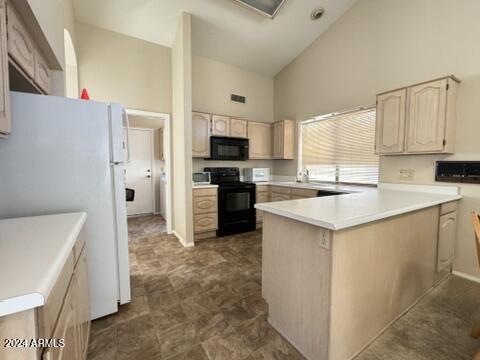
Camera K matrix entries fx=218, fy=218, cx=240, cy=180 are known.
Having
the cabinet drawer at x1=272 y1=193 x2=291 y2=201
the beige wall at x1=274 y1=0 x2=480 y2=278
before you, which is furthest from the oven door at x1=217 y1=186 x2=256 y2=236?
the beige wall at x1=274 y1=0 x2=480 y2=278

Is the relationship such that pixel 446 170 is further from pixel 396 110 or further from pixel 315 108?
pixel 315 108

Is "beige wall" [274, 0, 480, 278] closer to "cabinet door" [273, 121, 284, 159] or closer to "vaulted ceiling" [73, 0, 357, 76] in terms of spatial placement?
"vaulted ceiling" [73, 0, 357, 76]

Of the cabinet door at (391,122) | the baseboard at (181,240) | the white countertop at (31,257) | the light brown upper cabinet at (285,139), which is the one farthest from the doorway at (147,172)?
the cabinet door at (391,122)

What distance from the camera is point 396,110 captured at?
2523mm

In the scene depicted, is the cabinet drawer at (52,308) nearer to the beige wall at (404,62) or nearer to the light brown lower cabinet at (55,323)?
the light brown lower cabinet at (55,323)

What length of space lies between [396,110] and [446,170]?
857mm

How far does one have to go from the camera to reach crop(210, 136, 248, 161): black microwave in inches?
153

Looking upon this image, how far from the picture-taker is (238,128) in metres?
4.20

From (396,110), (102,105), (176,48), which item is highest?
(176,48)

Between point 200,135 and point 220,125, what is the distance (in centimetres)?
44

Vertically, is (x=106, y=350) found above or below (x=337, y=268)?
below

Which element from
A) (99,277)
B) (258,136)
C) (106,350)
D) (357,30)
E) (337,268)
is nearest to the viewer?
(337,268)

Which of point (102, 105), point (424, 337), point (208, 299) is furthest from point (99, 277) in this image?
point (424, 337)

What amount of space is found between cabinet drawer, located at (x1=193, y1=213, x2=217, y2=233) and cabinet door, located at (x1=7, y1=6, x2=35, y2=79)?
8.42ft
